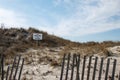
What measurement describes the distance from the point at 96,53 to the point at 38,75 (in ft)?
11.6

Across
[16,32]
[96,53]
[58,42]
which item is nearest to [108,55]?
[96,53]

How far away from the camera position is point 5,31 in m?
22.8

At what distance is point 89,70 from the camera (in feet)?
26.8

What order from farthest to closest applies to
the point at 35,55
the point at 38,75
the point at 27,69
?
the point at 35,55 < the point at 27,69 < the point at 38,75

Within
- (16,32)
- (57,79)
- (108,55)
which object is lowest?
(57,79)

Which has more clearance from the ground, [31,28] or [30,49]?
[31,28]

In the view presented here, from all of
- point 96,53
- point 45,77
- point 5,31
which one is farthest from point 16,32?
point 45,77

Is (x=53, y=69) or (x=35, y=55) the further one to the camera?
(x=35, y=55)

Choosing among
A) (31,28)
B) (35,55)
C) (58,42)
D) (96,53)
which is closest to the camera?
(96,53)

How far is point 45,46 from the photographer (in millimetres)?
19531

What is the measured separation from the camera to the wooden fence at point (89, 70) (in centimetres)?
779

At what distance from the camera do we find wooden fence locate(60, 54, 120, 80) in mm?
7789

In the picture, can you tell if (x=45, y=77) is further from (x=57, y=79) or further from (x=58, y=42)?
(x=58, y=42)

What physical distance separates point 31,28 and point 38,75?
11.8 meters
